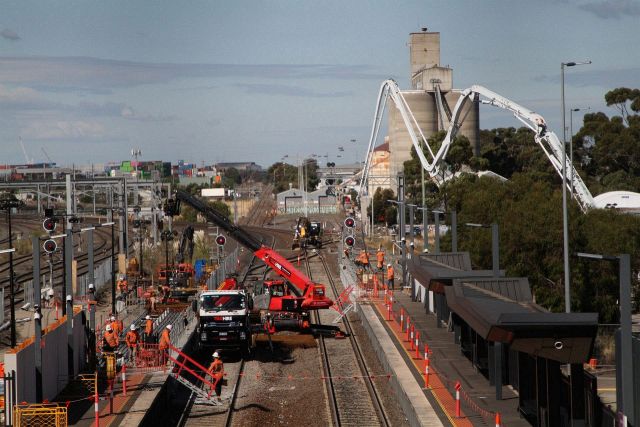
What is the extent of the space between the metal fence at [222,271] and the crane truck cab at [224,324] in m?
15.0

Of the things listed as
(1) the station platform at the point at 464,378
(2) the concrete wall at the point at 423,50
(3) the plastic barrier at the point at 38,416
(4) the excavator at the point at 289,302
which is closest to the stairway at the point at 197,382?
(3) the plastic barrier at the point at 38,416

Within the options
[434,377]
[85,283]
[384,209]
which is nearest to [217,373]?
[434,377]

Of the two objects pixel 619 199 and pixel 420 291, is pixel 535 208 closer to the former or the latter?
pixel 420 291

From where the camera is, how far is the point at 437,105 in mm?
128000

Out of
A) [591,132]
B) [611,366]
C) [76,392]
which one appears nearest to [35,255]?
[76,392]

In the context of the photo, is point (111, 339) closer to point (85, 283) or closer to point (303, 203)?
point (85, 283)

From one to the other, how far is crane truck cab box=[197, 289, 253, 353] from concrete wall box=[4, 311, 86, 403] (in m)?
4.63

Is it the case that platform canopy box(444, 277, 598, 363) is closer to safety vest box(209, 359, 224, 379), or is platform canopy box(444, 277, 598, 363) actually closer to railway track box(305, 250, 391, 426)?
railway track box(305, 250, 391, 426)

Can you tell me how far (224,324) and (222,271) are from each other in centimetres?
2222

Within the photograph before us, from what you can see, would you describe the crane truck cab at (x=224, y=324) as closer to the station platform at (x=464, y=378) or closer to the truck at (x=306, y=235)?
the station platform at (x=464, y=378)

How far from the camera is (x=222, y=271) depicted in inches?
2105

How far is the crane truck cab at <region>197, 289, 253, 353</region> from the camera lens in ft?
103

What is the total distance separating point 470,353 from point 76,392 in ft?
38.0

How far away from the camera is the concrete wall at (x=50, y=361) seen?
20.8m
